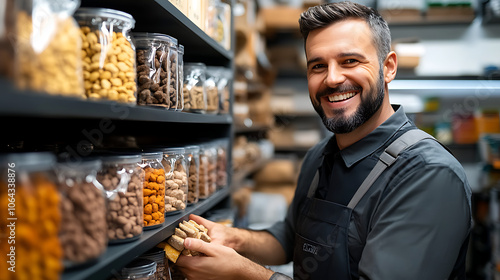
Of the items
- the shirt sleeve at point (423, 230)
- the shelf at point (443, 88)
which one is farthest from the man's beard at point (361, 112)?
the shelf at point (443, 88)

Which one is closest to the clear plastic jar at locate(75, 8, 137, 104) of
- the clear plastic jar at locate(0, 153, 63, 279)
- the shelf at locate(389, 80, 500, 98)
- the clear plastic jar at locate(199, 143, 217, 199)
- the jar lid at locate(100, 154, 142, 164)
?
the jar lid at locate(100, 154, 142, 164)

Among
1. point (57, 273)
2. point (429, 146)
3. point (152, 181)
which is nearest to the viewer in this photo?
point (57, 273)

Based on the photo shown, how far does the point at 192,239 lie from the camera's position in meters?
1.16

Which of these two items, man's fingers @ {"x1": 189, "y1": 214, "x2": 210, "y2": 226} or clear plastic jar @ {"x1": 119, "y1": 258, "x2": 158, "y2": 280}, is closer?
clear plastic jar @ {"x1": 119, "y1": 258, "x2": 158, "y2": 280}

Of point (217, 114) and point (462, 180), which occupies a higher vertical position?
point (217, 114)

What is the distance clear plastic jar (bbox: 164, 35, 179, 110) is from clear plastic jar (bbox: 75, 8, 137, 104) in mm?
234

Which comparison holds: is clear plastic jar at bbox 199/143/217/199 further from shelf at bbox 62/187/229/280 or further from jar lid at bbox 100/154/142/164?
jar lid at bbox 100/154/142/164

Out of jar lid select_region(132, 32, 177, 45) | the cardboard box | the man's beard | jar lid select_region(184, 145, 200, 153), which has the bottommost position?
jar lid select_region(184, 145, 200, 153)

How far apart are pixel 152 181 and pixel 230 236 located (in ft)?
1.74

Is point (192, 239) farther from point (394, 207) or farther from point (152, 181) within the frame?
point (394, 207)

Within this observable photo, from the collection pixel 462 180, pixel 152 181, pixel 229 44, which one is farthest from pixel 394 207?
pixel 229 44

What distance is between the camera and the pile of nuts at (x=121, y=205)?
2.89 ft

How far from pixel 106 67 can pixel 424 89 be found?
186 inches

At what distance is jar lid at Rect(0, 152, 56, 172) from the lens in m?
0.60
